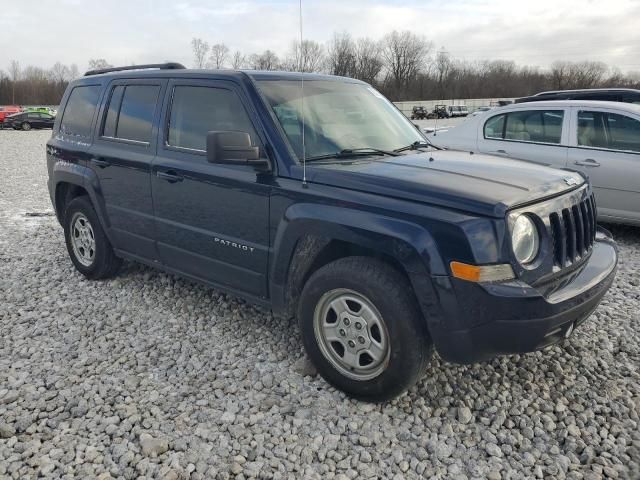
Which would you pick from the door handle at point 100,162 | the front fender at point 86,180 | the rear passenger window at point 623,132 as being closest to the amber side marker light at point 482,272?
the door handle at point 100,162

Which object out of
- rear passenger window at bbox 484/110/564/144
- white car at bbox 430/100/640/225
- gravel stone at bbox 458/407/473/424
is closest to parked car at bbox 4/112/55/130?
rear passenger window at bbox 484/110/564/144

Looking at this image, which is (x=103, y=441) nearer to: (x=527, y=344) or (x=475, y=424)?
(x=475, y=424)

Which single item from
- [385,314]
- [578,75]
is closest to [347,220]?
Result: [385,314]

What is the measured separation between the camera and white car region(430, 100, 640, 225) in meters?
6.21

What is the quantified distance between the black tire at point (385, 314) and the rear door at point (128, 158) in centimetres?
182

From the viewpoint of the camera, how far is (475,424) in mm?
3006

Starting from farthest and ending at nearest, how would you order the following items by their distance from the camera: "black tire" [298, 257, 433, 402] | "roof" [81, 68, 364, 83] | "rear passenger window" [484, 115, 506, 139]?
"rear passenger window" [484, 115, 506, 139] < "roof" [81, 68, 364, 83] < "black tire" [298, 257, 433, 402]

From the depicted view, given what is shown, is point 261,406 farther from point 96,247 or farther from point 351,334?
point 96,247

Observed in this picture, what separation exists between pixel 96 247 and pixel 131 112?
54.3 inches

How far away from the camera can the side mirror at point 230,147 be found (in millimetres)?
3182

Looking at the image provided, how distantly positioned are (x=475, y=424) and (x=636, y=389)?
3.75ft

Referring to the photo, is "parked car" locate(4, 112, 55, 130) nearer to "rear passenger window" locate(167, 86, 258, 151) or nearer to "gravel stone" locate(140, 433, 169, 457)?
"rear passenger window" locate(167, 86, 258, 151)

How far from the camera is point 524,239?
9.05 feet

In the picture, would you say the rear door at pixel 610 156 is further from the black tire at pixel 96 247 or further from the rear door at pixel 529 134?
the black tire at pixel 96 247
